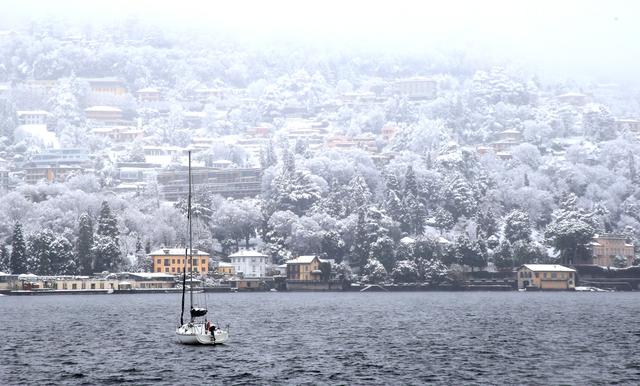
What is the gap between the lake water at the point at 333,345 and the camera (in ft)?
260

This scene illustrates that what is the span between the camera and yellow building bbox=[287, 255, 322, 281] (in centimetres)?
19488

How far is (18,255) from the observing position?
186000 millimetres

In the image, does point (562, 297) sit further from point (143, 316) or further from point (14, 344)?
point (14, 344)

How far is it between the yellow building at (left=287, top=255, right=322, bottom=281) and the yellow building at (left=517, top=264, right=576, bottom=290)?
26.7 metres

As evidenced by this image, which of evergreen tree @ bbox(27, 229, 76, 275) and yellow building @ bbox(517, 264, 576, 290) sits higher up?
evergreen tree @ bbox(27, 229, 76, 275)

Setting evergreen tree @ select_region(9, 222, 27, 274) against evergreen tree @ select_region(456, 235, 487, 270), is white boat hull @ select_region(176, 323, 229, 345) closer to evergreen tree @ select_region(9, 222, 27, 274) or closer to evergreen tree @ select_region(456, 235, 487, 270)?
evergreen tree @ select_region(9, 222, 27, 274)

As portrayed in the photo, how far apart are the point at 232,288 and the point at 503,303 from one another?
166 ft

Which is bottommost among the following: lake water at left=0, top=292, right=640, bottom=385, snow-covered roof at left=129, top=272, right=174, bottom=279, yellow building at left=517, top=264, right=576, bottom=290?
lake water at left=0, top=292, right=640, bottom=385

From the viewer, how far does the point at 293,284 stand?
19725 cm

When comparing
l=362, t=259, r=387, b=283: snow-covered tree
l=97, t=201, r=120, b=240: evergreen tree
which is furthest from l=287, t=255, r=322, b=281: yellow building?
l=97, t=201, r=120, b=240: evergreen tree

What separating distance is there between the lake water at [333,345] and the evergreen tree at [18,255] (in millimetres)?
35074

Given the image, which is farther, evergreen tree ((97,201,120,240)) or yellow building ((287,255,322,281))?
yellow building ((287,255,322,281))

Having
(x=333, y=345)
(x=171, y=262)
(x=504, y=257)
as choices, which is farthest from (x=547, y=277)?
(x=333, y=345)

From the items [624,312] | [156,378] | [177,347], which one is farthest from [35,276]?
[156,378]
